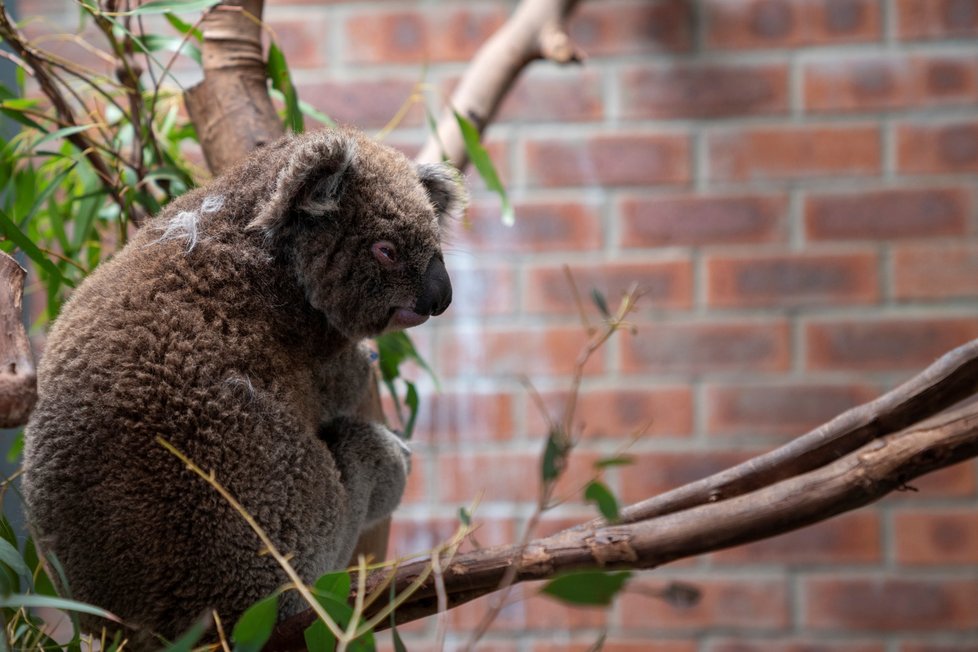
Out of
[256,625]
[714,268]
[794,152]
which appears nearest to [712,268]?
[714,268]

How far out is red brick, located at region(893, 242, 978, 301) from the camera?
189 cm

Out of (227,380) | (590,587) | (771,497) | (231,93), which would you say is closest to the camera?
(590,587)

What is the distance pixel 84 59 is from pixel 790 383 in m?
1.60

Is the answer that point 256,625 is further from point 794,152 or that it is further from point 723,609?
point 794,152

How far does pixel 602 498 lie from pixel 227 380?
39cm

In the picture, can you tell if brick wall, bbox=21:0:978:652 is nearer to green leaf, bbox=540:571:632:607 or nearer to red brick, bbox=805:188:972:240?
red brick, bbox=805:188:972:240

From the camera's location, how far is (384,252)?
0.99 m

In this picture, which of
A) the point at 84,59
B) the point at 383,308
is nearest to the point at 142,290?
the point at 383,308

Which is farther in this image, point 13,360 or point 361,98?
point 361,98

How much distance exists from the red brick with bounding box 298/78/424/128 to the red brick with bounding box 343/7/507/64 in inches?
2.1

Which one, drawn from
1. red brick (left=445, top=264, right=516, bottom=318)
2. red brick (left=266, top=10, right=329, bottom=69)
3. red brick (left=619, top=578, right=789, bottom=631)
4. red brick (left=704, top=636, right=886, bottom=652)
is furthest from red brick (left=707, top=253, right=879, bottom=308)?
red brick (left=266, top=10, right=329, bottom=69)

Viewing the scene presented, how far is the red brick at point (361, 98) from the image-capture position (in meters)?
1.99

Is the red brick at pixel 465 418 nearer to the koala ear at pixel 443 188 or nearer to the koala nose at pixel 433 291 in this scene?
the koala ear at pixel 443 188

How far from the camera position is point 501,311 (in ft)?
6.49
